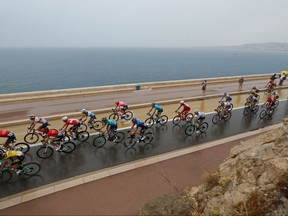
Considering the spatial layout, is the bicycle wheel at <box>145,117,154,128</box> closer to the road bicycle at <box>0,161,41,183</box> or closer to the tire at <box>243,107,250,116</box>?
the road bicycle at <box>0,161,41,183</box>

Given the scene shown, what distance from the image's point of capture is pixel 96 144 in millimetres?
10016

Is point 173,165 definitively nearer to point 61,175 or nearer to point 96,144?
point 96,144

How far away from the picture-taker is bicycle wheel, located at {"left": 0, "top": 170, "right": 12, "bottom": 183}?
23.9ft

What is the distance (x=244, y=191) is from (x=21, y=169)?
25.5ft

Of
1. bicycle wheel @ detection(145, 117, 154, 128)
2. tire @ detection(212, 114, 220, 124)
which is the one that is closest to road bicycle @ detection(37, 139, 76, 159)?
bicycle wheel @ detection(145, 117, 154, 128)

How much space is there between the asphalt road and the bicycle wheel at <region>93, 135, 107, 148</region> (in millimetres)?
Result: 224

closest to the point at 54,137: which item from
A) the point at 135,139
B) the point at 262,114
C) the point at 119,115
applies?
the point at 135,139

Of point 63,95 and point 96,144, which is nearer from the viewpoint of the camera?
point 96,144

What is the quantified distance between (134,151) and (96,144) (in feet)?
6.67

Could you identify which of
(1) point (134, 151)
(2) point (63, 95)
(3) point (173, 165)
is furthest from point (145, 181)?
(2) point (63, 95)

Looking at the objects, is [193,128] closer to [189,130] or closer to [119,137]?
[189,130]

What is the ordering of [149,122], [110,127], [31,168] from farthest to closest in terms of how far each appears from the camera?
[149,122], [110,127], [31,168]

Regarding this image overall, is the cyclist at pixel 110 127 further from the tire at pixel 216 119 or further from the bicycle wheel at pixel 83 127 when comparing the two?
the tire at pixel 216 119

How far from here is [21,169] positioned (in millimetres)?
7512
